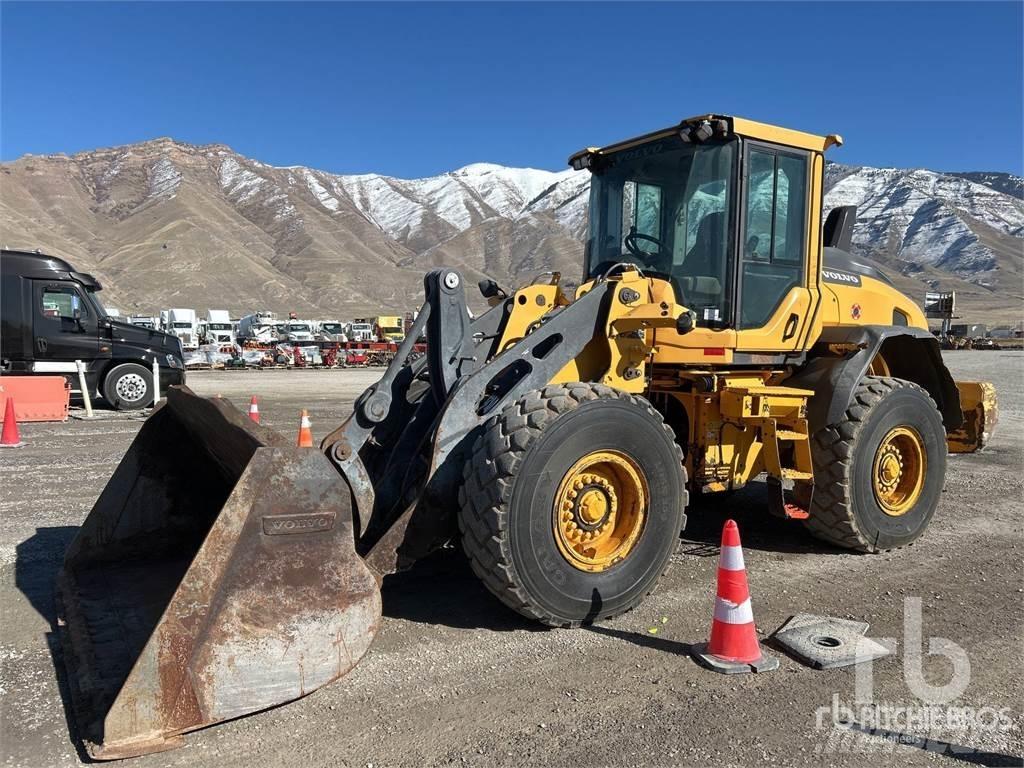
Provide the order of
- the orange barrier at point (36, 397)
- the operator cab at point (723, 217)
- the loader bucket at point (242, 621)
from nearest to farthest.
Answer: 1. the loader bucket at point (242, 621)
2. the operator cab at point (723, 217)
3. the orange barrier at point (36, 397)

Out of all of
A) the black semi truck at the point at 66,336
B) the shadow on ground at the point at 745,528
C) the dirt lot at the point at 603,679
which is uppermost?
the black semi truck at the point at 66,336

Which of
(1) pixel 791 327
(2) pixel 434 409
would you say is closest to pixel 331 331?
(1) pixel 791 327

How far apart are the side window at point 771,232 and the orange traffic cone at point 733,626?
211 centimetres

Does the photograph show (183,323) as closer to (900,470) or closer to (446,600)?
(446,600)

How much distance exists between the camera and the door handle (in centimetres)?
564

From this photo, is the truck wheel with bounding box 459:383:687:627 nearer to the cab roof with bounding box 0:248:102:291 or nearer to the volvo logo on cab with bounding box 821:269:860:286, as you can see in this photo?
the volvo logo on cab with bounding box 821:269:860:286

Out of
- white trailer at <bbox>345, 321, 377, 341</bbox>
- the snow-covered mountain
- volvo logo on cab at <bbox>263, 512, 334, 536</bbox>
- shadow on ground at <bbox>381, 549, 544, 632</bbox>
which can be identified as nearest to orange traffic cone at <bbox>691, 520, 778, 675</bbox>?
shadow on ground at <bbox>381, 549, 544, 632</bbox>

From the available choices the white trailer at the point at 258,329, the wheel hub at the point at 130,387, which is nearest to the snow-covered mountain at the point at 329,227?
the white trailer at the point at 258,329

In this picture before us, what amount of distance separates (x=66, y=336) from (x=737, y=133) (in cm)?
1328

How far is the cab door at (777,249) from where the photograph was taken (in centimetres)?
537

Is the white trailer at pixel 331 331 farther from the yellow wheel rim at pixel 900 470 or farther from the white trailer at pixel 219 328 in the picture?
the yellow wheel rim at pixel 900 470

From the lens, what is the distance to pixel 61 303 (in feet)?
46.8

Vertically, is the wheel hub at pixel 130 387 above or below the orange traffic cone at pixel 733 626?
above

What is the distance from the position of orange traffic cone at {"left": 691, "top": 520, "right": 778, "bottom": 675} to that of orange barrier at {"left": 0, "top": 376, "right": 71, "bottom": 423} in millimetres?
12108
